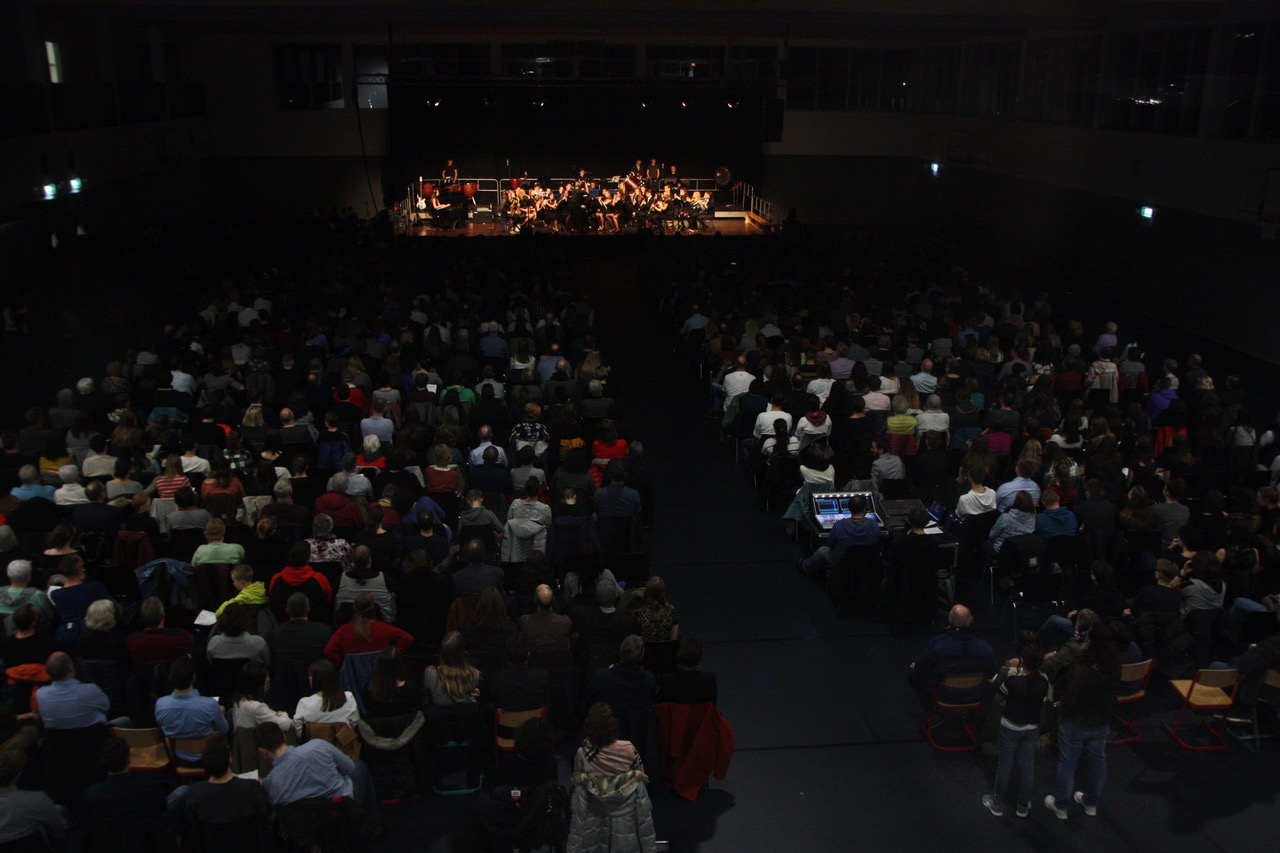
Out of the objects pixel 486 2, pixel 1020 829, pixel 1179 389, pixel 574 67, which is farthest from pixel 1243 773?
pixel 574 67

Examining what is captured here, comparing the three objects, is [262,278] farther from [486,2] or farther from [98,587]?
[98,587]

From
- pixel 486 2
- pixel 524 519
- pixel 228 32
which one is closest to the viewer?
pixel 524 519

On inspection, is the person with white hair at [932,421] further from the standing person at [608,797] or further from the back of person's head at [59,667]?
the back of person's head at [59,667]

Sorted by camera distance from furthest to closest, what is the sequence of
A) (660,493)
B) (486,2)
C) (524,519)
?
1. (486,2)
2. (660,493)
3. (524,519)

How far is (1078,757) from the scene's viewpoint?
5.28 meters

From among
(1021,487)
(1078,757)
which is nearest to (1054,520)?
(1021,487)

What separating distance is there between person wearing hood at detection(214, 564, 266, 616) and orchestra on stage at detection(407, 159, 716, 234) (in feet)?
52.8

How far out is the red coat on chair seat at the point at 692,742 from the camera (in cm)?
530

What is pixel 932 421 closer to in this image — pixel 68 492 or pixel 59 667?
pixel 59 667

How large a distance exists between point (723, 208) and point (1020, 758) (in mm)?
21600

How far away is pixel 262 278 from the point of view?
14211 millimetres

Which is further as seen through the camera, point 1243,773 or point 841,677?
point 841,677

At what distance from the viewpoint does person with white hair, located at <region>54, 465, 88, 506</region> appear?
7293 millimetres

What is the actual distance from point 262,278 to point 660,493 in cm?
778
